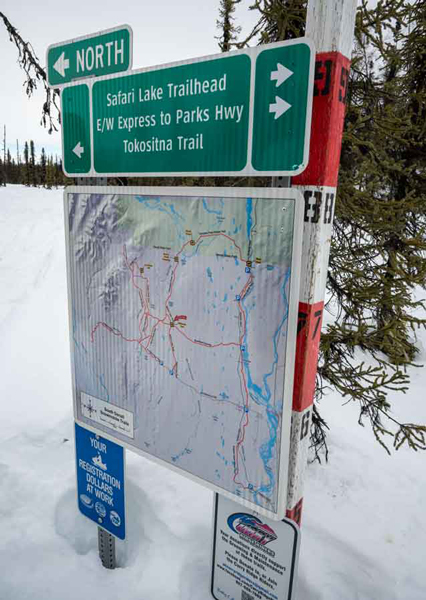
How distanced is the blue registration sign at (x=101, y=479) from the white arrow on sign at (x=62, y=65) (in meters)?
2.78

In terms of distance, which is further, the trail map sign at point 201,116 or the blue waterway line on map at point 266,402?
the blue waterway line on map at point 266,402

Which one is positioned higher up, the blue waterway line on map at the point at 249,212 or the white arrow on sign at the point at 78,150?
the white arrow on sign at the point at 78,150

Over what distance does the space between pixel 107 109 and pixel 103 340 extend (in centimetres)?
155

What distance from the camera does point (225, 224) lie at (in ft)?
6.83

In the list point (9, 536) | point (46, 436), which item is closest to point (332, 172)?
point (9, 536)

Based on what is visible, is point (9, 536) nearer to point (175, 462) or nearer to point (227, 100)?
point (175, 462)

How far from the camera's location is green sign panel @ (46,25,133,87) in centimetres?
254

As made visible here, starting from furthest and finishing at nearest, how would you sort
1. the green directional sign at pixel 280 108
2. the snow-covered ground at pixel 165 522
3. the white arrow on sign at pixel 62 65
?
the snow-covered ground at pixel 165 522, the white arrow on sign at pixel 62 65, the green directional sign at pixel 280 108

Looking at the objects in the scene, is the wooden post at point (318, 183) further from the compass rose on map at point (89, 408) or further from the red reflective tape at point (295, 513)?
the compass rose on map at point (89, 408)

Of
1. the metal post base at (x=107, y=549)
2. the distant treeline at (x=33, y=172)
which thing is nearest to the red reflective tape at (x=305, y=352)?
the metal post base at (x=107, y=549)

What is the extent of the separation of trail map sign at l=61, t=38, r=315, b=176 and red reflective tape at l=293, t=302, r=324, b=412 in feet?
2.32

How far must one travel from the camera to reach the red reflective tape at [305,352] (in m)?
2.02

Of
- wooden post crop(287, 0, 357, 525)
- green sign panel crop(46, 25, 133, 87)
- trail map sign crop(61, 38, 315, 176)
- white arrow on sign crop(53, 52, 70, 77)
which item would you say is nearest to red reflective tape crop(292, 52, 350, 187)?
wooden post crop(287, 0, 357, 525)

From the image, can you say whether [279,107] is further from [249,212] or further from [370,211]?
[370,211]
